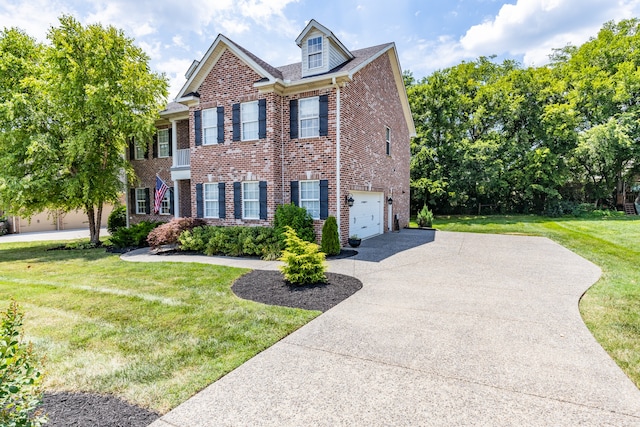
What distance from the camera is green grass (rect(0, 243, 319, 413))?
3545 mm

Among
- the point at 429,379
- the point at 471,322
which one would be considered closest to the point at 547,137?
the point at 471,322

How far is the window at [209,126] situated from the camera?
13.4 metres

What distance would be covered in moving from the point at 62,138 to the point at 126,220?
234 inches

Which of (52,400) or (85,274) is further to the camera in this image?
(85,274)

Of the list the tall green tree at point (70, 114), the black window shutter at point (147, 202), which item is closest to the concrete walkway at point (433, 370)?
the tall green tree at point (70, 114)

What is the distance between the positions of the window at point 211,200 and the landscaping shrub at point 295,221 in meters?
3.50

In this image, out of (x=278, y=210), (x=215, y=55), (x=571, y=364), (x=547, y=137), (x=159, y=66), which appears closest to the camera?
(x=571, y=364)

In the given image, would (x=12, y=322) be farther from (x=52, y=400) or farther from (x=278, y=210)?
(x=278, y=210)

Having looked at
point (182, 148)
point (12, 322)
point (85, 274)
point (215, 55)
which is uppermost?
point (215, 55)

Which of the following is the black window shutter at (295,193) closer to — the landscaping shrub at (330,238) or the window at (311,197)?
the window at (311,197)

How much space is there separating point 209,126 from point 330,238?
7.37 meters

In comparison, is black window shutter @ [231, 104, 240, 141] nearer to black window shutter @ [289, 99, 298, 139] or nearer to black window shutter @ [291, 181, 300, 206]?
black window shutter @ [289, 99, 298, 139]

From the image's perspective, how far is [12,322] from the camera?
2133mm

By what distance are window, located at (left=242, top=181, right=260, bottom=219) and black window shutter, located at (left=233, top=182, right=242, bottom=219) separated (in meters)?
0.13
